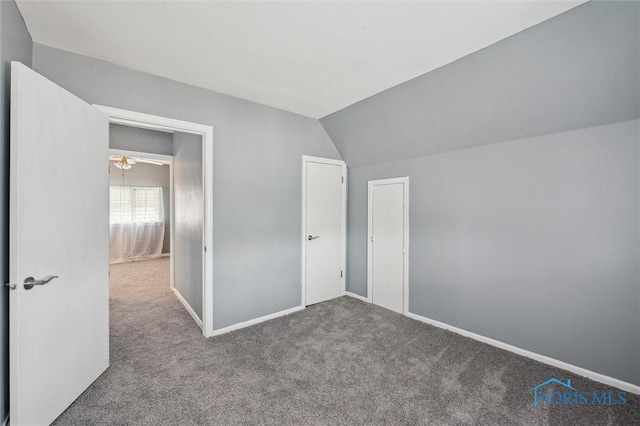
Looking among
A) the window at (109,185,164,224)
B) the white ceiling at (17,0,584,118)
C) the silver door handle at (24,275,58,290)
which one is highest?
the white ceiling at (17,0,584,118)

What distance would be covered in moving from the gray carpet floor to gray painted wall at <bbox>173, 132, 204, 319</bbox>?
52cm

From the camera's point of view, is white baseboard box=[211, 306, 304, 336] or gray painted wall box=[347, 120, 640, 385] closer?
gray painted wall box=[347, 120, 640, 385]

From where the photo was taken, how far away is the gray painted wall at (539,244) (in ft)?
6.68

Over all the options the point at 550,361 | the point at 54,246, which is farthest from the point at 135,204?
the point at 550,361

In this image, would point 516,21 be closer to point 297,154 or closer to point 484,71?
point 484,71

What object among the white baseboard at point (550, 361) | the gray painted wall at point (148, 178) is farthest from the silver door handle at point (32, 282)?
the gray painted wall at point (148, 178)

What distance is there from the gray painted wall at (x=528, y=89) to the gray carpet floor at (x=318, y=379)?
205 cm

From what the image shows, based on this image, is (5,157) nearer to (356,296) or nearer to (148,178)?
(356,296)

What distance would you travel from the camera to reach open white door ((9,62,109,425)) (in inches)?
59.5

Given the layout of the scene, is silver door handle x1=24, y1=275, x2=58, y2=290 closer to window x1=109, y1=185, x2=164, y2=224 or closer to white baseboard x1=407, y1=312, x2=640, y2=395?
white baseboard x1=407, y1=312, x2=640, y2=395

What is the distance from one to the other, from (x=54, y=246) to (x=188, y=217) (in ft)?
6.21

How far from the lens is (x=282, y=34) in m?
1.90

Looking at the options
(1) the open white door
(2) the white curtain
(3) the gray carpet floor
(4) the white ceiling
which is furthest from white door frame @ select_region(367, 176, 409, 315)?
(2) the white curtain

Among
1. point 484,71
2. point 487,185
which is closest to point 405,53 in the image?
point 484,71
